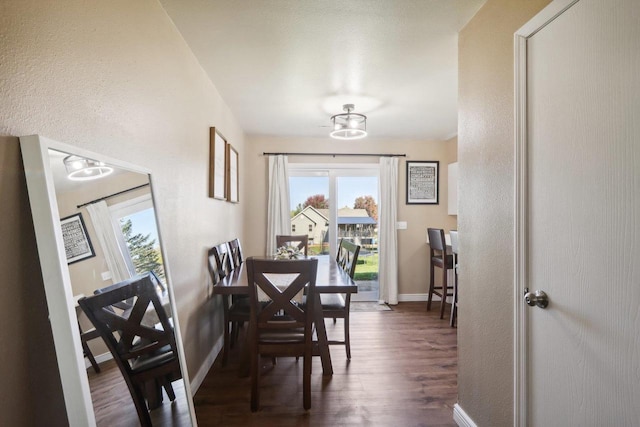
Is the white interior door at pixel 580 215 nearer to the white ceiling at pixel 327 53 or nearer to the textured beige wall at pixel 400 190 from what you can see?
the white ceiling at pixel 327 53

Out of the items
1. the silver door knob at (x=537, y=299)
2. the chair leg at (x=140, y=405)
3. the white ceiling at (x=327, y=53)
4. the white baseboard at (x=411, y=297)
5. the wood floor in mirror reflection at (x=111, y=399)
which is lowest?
the white baseboard at (x=411, y=297)

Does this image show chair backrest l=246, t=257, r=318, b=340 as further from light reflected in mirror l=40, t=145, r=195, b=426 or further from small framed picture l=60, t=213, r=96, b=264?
small framed picture l=60, t=213, r=96, b=264

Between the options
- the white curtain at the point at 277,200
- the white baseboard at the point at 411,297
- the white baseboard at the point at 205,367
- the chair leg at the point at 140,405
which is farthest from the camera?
the white baseboard at the point at 411,297

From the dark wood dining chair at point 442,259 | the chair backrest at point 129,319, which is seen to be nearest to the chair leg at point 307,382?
the chair backrest at point 129,319

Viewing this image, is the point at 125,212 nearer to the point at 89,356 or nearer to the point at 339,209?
the point at 89,356

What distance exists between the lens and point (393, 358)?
293 centimetres

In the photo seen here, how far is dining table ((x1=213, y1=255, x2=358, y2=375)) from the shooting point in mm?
2344

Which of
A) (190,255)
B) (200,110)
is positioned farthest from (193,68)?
(190,255)

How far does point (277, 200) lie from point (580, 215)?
12.4 ft

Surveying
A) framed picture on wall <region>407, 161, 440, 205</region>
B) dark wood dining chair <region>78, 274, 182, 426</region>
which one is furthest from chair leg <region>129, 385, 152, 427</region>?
framed picture on wall <region>407, 161, 440, 205</region>

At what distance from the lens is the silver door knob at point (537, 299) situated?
1.34m

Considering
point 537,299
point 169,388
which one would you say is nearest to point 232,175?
point 169,388

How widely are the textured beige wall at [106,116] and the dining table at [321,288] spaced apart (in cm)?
24

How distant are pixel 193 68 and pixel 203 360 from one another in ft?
7.17
